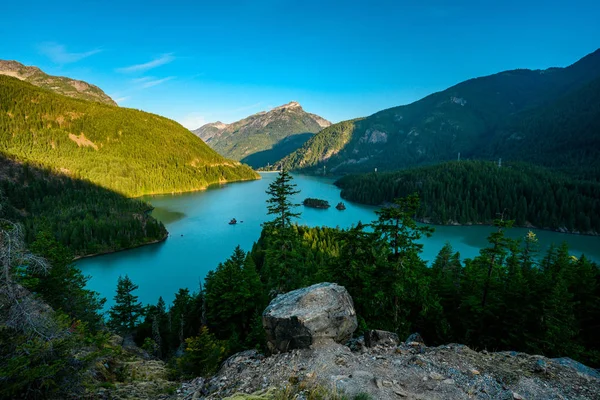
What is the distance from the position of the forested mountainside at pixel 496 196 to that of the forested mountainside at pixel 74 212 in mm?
95664

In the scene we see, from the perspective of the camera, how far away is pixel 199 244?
236 feet

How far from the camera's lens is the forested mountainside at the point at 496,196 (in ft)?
303

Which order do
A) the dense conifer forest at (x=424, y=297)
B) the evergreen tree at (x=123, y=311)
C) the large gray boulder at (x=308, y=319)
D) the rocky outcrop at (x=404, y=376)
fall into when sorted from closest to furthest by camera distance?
the rocky outcrop at (x=404, y=376)
the large gray boulder at (x=308, y=319)
the dense conifer forest at (x=424, y=297)
the evergreen tree at (x=123, y=311)

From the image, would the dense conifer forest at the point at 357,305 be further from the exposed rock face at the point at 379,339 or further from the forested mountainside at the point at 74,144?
the forested mountainside at the point at 74,144

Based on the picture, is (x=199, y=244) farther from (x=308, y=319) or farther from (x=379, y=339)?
(x=379, y=339)

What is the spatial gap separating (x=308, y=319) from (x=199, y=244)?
220ft

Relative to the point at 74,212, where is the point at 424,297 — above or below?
below

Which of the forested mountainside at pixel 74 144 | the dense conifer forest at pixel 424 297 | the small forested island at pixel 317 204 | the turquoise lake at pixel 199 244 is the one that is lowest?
the turquoise lake at pixel 199 244

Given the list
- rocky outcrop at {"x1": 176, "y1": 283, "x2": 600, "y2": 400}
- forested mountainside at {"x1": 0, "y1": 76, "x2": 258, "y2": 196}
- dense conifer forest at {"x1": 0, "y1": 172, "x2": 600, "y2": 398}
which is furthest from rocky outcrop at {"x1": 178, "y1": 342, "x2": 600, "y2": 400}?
forested mountainside at {"x1": 0, "y1": 76, "x2": 258, "y2": 196}

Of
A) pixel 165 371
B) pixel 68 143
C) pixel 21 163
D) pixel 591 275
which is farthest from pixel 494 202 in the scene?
pixel 68 143

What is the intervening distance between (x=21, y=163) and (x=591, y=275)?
156653mm

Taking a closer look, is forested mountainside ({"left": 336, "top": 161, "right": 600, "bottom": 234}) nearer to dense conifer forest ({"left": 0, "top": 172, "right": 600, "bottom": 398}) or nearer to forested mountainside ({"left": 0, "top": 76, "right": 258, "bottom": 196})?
dense conifer forest ({"left": 0, "top": 172, "right": 600, "bottom": 398})

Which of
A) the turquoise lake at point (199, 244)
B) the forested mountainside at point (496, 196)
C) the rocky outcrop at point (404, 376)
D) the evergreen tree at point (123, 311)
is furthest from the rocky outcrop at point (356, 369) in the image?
the forested mountainside at point (496, 196)

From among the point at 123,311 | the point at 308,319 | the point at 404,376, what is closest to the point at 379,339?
the point at 404,376
